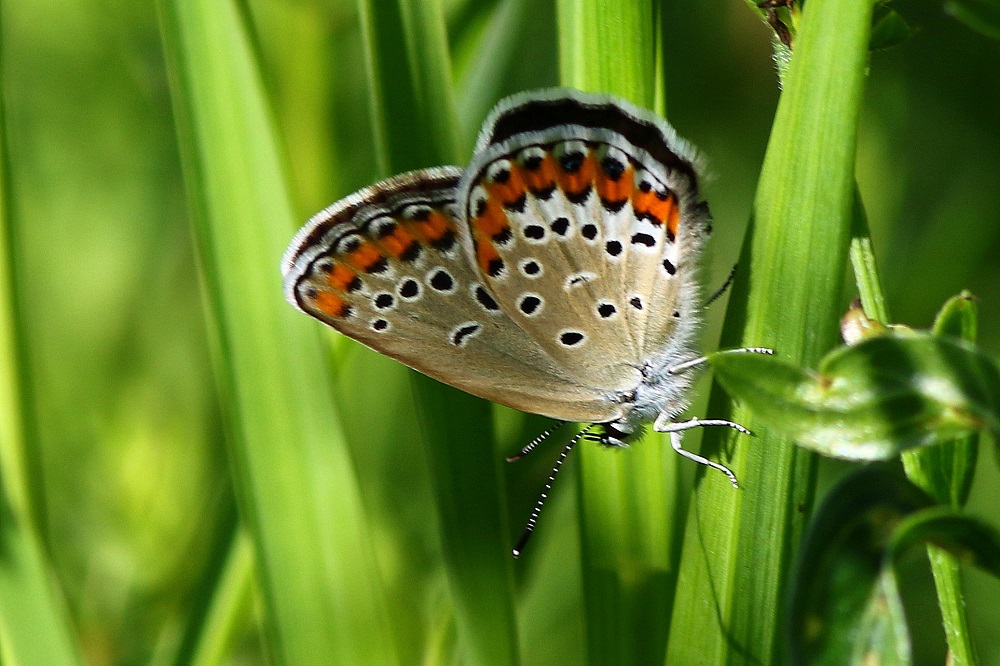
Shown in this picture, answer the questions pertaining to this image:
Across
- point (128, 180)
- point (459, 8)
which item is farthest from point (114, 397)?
point (459, 8)

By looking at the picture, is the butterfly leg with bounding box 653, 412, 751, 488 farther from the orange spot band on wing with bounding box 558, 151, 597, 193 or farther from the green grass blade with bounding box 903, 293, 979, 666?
the orange spot band on wing with bounding box 558, 151, 597, 193

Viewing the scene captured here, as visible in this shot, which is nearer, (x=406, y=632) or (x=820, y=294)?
(x=820, y=294)

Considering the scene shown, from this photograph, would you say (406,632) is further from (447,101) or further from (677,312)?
(447,101)

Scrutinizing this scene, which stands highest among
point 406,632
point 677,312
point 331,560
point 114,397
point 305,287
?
point 305,287

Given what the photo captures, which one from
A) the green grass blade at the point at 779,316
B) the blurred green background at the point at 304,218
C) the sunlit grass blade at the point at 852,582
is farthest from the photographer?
the blurred green background at the point at 304,218

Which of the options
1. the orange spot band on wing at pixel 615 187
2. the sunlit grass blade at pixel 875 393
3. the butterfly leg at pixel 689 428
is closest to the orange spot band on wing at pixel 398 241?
the orange spot band on wing at pixel 615 187

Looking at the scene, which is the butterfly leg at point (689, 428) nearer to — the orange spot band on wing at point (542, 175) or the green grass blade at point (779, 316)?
the green grass blade at point (779, 316)
